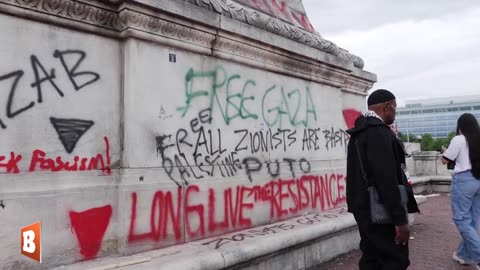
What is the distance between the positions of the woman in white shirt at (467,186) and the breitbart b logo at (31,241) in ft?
15.5

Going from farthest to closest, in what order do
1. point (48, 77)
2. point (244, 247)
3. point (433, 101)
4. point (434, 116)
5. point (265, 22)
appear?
point (433, 101) < point (434, 116) < point (265, 22) < point (244, 247) < point (48, 77)

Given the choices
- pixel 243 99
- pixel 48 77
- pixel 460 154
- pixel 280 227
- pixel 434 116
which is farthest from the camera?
pixel 434 116

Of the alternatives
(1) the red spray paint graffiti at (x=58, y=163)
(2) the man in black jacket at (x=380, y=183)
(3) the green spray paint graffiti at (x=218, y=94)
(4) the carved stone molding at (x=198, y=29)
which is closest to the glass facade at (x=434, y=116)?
(4) the carved stone molding at (x=198, y=29)

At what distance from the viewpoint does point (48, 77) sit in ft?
10.8

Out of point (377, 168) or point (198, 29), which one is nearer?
point (377, 168)

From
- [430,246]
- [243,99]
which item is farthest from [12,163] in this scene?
[430,246]

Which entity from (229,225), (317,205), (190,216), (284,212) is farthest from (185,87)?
(317,205)

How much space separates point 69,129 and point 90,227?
87 centimetres

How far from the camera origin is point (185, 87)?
4211mm

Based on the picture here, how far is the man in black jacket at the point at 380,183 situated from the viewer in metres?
3.04

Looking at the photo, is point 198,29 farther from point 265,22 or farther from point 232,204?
point 232,204

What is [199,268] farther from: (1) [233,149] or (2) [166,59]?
(2) [166,59]

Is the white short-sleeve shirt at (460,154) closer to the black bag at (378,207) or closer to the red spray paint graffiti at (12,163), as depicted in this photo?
the black bag at (378,207)

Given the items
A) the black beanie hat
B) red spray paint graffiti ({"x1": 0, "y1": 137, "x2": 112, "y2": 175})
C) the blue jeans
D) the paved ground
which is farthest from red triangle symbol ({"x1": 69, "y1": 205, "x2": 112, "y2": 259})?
the blue jeans
